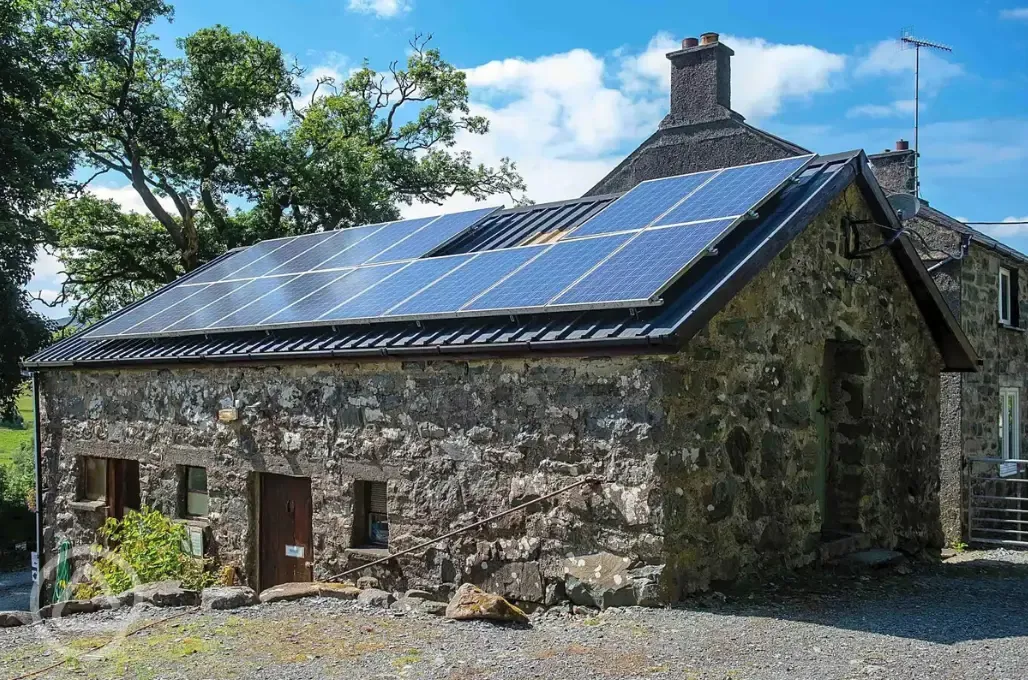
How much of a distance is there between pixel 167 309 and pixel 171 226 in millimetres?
11107

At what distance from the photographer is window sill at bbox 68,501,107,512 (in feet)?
40.7

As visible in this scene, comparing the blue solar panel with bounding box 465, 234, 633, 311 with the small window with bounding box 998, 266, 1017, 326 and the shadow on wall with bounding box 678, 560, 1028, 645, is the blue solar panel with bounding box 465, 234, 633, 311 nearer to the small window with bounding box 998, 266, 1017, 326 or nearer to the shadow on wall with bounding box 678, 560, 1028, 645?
the shadow on wall with bounding box 678, 560, 1028, 645

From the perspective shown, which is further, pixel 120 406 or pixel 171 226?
pixel 171 226

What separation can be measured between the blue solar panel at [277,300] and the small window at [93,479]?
3.17 meters

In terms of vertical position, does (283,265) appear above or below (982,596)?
above

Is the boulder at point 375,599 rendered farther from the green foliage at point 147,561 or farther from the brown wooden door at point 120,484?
the brown wooden door at point 120,484

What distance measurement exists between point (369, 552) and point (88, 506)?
16.9ft

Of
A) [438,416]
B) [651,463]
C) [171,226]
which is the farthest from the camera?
[171,226]

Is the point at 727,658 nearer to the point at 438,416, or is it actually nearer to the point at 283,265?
the point at 438,416

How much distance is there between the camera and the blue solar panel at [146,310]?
492 inches

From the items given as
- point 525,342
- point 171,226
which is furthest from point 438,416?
point 171,226

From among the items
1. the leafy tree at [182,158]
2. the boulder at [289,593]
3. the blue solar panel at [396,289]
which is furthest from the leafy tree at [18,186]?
the boulder at [289,593]

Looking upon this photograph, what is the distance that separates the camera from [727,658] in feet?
20.3

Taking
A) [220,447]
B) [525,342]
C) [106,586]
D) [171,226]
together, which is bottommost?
[106,586]
